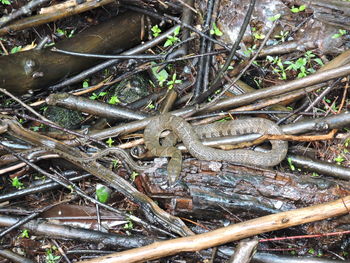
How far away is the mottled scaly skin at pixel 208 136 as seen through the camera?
4.86 m

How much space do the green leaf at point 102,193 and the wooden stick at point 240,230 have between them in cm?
111

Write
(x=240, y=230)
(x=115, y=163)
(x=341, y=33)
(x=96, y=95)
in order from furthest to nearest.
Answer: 1. (x=96, y=95)
2. (x=341, y=33)
3. (x=115, y=163)
4. (x=240, y=230)

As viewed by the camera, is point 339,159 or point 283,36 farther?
point 283,36

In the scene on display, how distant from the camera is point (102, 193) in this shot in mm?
5035

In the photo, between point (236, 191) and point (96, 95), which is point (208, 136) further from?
point (96, 95)

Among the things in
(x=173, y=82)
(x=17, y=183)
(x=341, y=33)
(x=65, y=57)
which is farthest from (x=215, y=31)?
(x=17, y=183)

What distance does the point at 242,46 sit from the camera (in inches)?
233

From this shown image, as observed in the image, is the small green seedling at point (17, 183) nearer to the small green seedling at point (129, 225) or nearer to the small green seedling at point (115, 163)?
the small green seedling at point (115, 163)

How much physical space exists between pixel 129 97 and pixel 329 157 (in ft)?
9.34

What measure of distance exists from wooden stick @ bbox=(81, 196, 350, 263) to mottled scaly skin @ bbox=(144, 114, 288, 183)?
0.79 m

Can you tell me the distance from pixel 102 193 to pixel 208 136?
1531 millimetres

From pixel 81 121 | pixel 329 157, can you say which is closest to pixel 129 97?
pixel 81 121

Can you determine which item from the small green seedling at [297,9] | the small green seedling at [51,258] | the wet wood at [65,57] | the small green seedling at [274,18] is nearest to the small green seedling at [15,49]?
the wet wood at [65,57]

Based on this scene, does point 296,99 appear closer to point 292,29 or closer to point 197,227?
point 292,29
